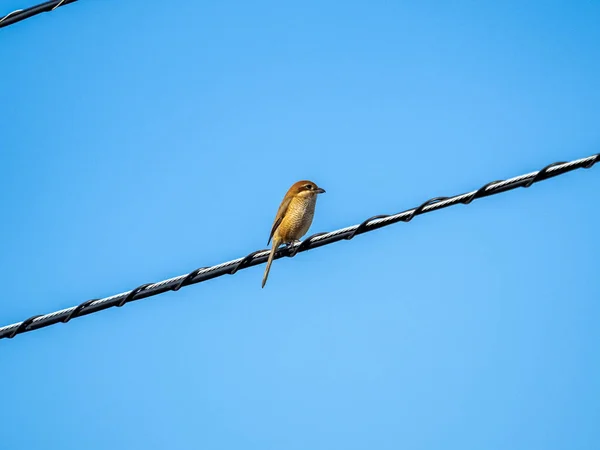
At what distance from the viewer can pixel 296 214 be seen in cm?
1105

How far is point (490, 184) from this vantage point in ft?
21.1

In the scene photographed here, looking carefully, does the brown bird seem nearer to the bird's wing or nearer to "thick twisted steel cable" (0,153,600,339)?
the bird's wing

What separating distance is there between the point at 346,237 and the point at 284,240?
12.9 ft

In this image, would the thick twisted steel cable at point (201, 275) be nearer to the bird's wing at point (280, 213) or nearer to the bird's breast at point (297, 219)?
the bird's breast at point (297, 219)

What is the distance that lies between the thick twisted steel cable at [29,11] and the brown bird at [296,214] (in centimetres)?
436

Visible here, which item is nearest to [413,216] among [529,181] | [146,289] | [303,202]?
[529,181]

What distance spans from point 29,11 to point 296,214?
4.52m

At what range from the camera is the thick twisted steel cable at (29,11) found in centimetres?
731

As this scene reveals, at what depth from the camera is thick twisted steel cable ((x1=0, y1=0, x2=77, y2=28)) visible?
24.0ft

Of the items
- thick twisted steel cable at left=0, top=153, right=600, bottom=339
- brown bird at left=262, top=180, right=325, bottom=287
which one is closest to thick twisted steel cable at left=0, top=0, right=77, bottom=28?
thick twisted steel cable at left=0, top=153, right=600, bottom=339

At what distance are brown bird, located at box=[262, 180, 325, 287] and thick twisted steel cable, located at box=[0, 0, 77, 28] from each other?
14.3ft

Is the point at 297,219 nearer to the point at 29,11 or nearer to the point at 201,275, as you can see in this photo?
the point at 201,275

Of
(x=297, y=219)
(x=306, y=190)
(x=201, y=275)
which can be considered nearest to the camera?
(x=201, y=275)

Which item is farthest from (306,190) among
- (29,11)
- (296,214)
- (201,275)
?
(29,11)
